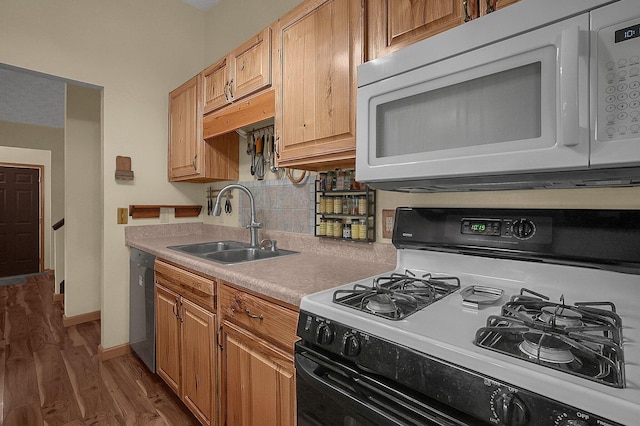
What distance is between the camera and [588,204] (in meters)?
0.98

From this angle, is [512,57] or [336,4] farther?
[336,4]

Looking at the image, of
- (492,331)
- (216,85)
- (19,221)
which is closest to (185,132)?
(216,85)

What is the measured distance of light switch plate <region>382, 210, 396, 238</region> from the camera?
4.79ft

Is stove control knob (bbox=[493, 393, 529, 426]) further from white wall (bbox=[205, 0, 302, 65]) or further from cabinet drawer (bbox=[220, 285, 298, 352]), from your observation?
white wall (bbox=[205, 0, 302, 65])

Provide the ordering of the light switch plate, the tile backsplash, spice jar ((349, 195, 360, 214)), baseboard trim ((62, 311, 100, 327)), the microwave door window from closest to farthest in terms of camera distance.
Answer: the microwave door window → the light switch plate → spice jar ((349, 195, 360, 214)) → the tile backsplash → baseboard trim ((62, 311, 100, 327))

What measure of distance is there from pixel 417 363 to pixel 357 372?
0.62 feet

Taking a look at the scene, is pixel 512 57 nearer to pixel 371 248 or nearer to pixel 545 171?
pixel 545 171

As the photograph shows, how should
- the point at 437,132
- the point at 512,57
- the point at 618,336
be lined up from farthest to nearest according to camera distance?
the point at 437,132 < the point at 512,57 < the point at 618,336

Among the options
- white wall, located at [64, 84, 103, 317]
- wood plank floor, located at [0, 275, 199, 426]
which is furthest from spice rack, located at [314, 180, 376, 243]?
white wall, located at [64, 84, 103, 317]

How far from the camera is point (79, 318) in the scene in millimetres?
3092

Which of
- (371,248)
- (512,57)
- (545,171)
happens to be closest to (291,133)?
(371,248)

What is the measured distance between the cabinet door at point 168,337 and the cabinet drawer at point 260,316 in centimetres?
54

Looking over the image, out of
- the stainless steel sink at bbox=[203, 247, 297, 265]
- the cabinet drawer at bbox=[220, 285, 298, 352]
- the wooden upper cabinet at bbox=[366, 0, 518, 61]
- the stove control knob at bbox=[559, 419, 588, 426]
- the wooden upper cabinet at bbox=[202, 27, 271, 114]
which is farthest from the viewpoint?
the stainless steel sink at bbox=[203, 247, 297, 265]

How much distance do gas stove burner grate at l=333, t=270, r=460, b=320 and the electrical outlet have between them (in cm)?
214
